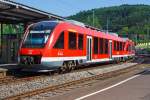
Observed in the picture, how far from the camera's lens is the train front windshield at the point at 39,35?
21.8 m

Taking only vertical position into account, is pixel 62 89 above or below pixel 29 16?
below

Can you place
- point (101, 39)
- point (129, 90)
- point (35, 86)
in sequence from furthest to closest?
point (101, 39), point (35, 86), point (129, 90)

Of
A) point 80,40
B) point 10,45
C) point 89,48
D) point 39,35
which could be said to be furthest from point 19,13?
point 89,48

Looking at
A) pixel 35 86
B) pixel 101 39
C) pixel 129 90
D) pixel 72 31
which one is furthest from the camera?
pixel 101 39

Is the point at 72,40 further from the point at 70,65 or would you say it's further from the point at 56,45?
the point at 56,45

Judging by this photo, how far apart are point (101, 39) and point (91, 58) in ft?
12.4

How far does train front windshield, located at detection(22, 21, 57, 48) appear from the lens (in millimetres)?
21828

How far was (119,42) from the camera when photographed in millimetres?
43188

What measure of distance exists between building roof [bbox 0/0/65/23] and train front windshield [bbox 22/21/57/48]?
4.99 ft

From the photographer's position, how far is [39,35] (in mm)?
22141

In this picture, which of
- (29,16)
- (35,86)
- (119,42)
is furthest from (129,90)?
(119,42)

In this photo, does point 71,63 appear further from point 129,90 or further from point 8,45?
point 129,90

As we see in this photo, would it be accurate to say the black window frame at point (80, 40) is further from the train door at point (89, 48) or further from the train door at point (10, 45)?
the train door at point (10, 45)

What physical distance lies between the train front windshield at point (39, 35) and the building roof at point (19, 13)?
59.9 inches
